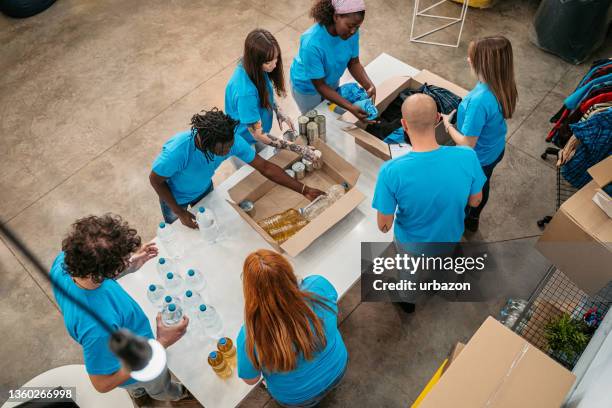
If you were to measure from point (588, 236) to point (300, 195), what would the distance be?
5.98ft

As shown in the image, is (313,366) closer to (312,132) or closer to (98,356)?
(98,356)

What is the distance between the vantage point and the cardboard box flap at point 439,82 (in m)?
3.26

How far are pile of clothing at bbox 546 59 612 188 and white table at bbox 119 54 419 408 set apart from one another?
1.40 m

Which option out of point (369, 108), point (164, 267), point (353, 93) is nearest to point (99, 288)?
point (164, 267)

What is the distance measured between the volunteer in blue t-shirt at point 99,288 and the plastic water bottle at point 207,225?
62 centimetres

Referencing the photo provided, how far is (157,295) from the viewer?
7.95ft

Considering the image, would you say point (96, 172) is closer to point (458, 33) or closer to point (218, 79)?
point (218, 79)

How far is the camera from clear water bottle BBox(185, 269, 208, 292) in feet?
8.12

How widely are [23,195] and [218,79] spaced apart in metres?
2.26

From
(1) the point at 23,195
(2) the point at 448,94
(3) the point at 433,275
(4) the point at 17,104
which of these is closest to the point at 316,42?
(2) the point at 448,94

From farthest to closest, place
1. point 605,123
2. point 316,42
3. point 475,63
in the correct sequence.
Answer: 1. point 316,42
2. point 605,123
3. point 475,63

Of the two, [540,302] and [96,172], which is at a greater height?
[540,302]

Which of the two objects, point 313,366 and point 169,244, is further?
point 169,244

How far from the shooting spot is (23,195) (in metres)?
4.28
